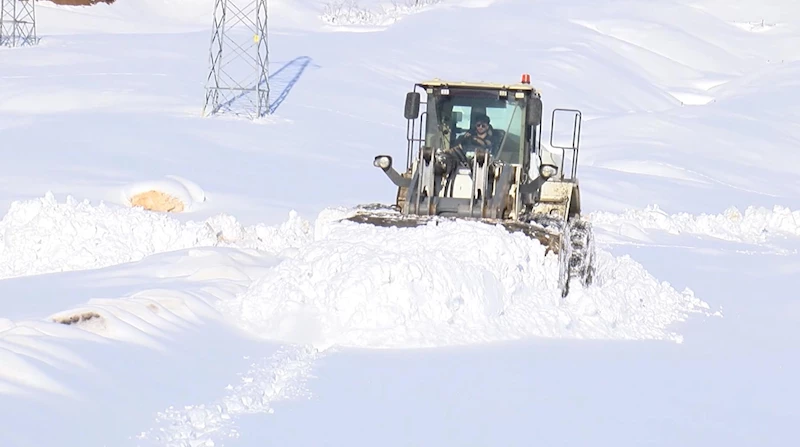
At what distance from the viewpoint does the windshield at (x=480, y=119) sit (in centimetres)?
1071

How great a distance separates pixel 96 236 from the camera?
43.9 feet

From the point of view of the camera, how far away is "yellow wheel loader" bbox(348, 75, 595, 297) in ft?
32.2

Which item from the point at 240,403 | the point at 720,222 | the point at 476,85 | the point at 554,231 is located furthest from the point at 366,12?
the point at 240,403

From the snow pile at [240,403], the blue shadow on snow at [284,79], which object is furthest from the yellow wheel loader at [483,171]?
the blue shadow on snow at [284,79]

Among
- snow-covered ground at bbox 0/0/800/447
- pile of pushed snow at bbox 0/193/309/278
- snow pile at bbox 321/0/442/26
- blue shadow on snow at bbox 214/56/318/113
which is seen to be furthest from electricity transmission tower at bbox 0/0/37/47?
pile of pushed snow at bbox 0/193/309/278

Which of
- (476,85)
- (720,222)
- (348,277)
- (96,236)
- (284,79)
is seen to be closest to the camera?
(348,277)

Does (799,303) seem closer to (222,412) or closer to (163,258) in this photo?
(163,258)

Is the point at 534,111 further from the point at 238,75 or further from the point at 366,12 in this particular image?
the point at 366,12

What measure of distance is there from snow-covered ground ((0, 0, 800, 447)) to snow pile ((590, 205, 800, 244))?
0.26 ft

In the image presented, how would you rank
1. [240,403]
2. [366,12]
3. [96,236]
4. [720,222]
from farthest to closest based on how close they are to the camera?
[366,12] < [720,222] < [96,236] < [240,403]

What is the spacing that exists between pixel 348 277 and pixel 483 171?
201 centimetres

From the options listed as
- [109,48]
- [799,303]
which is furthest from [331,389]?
[109,48]

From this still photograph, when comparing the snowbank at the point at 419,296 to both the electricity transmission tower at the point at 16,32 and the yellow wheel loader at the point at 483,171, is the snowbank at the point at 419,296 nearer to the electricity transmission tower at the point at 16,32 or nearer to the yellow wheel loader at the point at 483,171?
the yellow wheel loader at the point at 483,171

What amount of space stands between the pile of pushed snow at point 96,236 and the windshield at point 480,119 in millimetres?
3883
